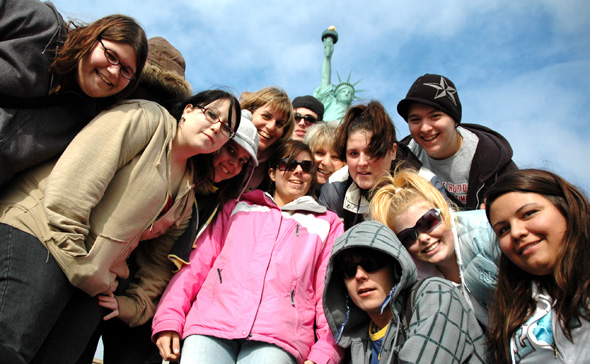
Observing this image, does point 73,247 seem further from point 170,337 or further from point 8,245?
point 170,337

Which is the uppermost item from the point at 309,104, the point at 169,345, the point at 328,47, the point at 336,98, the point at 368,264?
the point at 328,47

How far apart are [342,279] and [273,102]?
1.77 meters

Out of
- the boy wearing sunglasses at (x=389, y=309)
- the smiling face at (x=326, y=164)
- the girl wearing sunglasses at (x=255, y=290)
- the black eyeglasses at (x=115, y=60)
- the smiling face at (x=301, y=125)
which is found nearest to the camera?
the boy wearing sunglasses at (x=389, y=309)

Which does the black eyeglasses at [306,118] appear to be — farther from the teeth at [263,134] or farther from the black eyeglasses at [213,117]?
the black eyeglasses at [213,117]

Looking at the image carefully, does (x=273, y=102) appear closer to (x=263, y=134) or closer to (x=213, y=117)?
(x=263, y=134)

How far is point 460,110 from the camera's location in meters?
3.39

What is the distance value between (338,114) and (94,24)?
11.4m

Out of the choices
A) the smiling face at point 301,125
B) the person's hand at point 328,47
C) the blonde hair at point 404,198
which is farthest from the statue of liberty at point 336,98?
the blonde hair at point 404,198

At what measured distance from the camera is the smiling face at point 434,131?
3285mm

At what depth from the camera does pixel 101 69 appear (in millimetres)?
2115

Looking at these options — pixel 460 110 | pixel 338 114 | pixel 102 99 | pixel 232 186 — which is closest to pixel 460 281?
pixel 460 110

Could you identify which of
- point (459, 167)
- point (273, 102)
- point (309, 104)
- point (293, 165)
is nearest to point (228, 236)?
point (293, 165)

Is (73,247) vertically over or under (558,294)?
under

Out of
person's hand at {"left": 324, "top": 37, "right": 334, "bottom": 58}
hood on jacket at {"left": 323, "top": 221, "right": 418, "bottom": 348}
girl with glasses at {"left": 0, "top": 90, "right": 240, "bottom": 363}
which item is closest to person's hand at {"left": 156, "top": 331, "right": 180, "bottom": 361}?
girl with glasses at {"left": 0, "top": 90, "right": 240, "bottom": 363}
